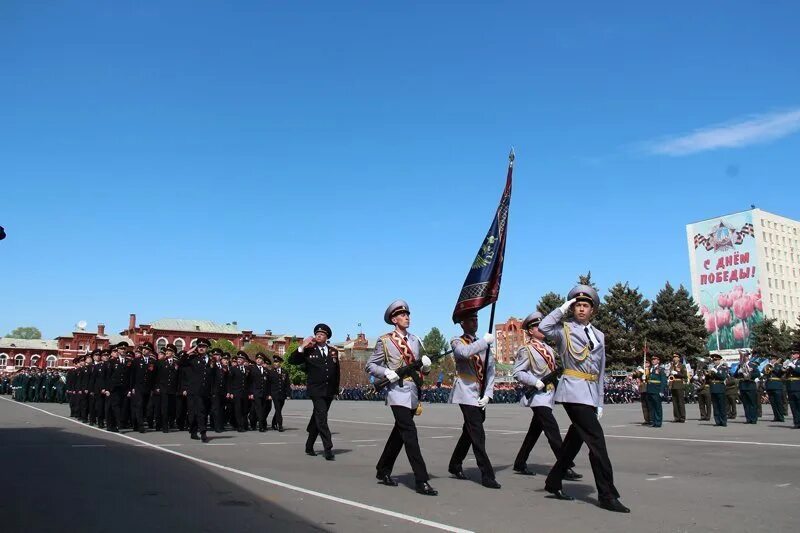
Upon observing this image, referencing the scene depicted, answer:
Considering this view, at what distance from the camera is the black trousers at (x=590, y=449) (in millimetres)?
6492

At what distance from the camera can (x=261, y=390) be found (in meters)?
17.8

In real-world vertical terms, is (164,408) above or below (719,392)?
below

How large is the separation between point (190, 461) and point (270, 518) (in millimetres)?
4740

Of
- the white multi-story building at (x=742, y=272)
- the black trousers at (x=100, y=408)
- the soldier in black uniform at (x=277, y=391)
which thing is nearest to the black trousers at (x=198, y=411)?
the soldier in black uniform at (x=277, y=391)

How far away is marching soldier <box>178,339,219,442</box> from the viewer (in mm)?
13750

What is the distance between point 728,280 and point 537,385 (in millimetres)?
102853

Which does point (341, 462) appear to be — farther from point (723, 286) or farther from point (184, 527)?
point (723, 286)

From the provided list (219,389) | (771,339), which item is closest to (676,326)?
(771,339)

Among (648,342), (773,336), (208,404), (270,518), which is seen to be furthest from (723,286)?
(270,518)

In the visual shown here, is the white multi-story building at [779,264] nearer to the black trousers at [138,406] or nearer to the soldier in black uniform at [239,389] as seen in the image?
the soldier in black uniform at [239,389]

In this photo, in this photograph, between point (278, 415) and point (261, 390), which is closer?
point (278, 415)

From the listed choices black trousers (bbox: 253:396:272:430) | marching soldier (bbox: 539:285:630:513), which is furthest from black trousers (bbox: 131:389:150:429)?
marching soldier (bbox: 539:285:630:513)

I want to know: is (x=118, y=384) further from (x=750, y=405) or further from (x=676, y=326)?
(x=676, y=326)

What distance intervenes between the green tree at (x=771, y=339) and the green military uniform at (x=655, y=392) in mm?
54118
